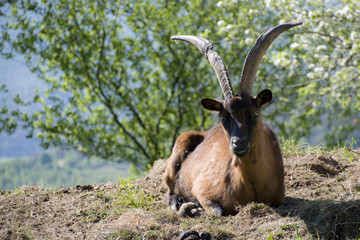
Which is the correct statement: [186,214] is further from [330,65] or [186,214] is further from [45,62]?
[45,62]

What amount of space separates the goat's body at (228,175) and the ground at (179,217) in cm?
22

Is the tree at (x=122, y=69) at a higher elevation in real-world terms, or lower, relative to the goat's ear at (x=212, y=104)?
higher

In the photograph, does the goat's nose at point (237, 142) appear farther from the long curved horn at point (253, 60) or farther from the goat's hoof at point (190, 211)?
the goat's hoof at point (190, 211)

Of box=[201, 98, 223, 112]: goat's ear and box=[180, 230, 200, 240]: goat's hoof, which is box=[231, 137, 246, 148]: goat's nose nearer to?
box=[201, 98, 223, 112]: goat's ear

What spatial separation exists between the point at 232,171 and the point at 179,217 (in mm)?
898

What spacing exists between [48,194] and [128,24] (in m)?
11.5

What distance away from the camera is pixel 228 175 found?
229 inches

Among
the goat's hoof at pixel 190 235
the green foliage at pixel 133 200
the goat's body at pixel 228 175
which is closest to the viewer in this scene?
the goat's hoof at pixel 190 235

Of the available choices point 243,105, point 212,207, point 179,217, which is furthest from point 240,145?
point 179,217

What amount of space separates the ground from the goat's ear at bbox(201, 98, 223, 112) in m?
1.23

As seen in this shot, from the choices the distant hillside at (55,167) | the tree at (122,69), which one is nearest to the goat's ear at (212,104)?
the tree at (122,69)

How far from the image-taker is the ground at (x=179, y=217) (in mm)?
4617

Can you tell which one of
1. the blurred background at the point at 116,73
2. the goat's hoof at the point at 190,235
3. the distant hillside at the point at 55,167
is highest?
the distant hillside at the point at 55,167

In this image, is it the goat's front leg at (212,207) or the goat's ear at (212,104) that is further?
the goat's front leg at (212,207)
